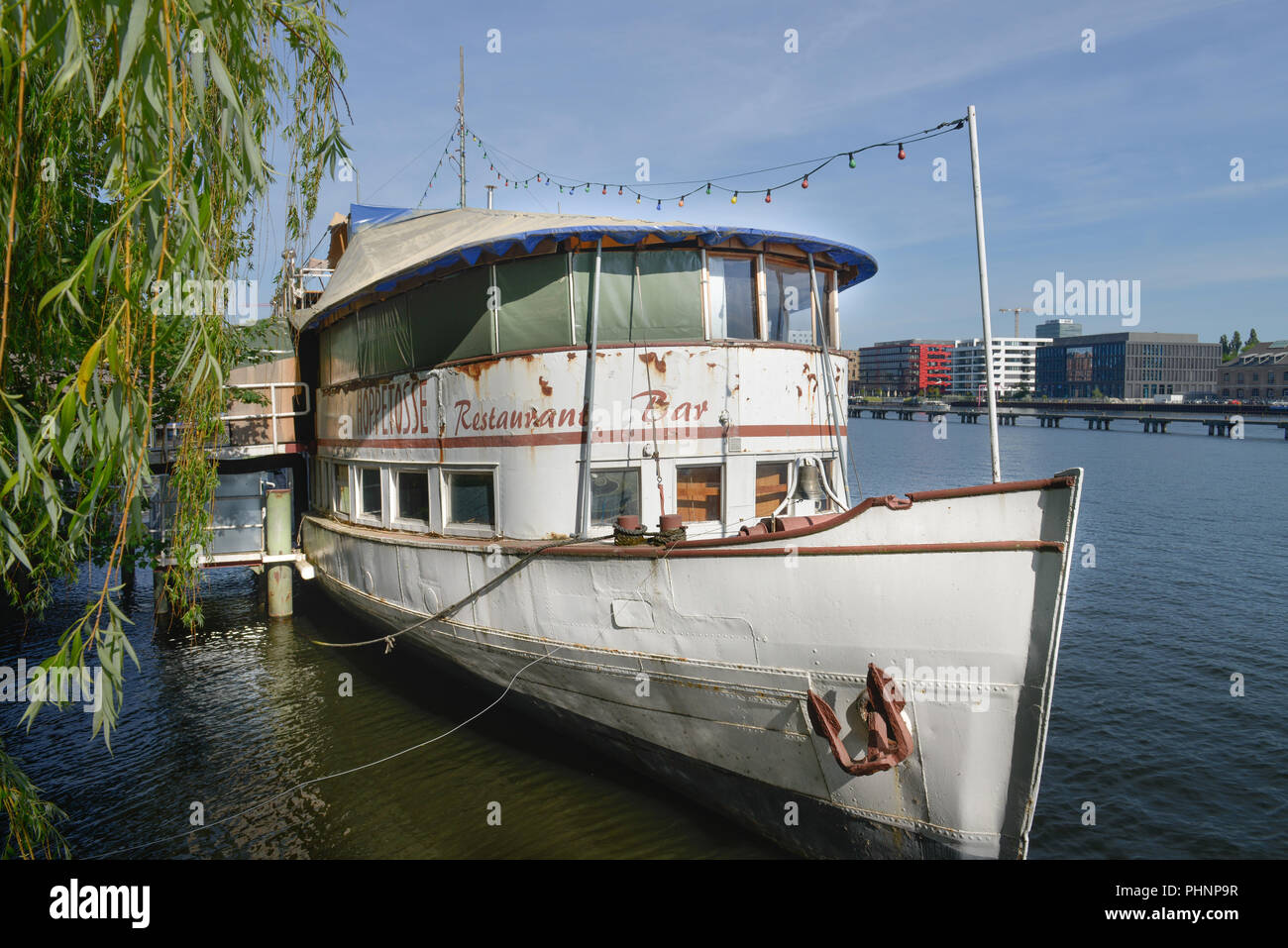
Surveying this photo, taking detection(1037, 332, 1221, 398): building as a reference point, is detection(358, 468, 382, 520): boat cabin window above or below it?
below

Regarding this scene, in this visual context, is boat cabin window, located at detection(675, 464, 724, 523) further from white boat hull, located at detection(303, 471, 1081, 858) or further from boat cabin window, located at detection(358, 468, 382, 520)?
boat cabin window, located at detection(358, 468, 382, 520)

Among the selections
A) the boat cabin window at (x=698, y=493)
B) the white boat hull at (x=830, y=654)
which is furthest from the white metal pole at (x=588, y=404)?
the boat cabin window at (x=698, y=493)

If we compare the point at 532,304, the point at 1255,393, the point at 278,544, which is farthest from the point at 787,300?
Answer: the point at 1255,393

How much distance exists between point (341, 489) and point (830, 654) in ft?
34.5

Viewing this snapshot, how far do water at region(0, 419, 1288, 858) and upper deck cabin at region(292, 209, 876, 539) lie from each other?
10.6 feet

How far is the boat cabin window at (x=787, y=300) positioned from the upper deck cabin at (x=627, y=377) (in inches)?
1.0

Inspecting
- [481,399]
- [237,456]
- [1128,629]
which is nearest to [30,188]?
[481,399]

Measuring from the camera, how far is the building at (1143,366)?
169500 millimetres

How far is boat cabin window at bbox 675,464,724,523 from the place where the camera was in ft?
30.6

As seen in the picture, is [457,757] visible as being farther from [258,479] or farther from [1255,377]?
[1255,377]

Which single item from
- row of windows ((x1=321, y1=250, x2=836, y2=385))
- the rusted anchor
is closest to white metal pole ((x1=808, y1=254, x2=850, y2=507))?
row of windows ((x1=321, y1=250, x2=836, y2=385))

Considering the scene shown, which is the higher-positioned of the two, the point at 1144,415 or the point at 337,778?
the point at 1144,415

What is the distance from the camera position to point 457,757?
34.5ft

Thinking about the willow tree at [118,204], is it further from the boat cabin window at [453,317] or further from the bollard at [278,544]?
the bollard at [278,544]
